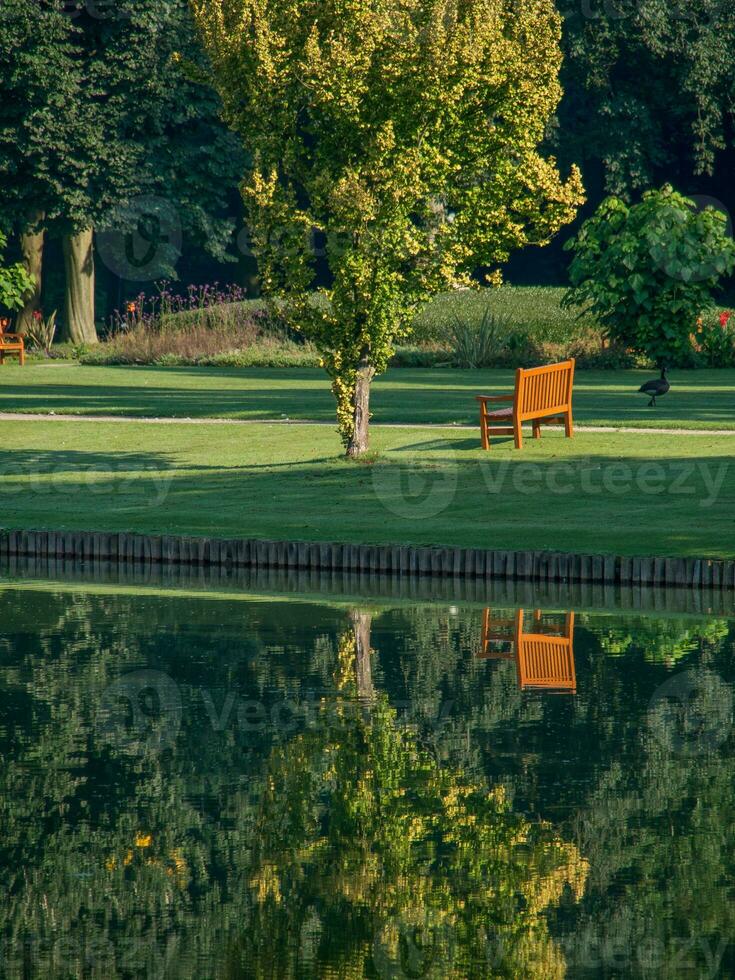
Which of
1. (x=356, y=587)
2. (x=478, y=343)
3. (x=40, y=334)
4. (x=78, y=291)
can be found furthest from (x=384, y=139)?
(x=78, y=291)

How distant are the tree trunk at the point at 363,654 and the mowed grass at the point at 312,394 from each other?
1103 cm

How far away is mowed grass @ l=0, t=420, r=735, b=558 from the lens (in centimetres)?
1619

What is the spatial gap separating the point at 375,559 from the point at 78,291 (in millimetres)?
35027

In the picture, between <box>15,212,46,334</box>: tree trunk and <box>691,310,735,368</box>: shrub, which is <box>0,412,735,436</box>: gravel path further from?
<box>15,212,46,334</box>: tree trunk

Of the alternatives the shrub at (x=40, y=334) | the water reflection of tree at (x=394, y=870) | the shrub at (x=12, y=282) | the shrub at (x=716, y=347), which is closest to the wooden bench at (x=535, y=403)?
the water reflection of tree at (x=394, y=870)

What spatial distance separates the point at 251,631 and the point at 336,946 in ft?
20.6

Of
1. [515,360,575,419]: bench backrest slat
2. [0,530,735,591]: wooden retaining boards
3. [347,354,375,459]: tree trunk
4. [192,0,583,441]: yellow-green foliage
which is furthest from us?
[515,360,575,419]: bench backrest slat

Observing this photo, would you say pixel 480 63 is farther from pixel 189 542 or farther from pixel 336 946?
pixel 336 946

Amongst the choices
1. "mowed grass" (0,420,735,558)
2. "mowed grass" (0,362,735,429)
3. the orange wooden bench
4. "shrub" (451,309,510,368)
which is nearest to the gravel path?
"mowed grass" (0,362,735,429)

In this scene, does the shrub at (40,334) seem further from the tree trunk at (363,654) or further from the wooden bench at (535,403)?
the tree trunk at (363,654)

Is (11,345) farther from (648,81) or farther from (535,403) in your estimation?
(648,81)

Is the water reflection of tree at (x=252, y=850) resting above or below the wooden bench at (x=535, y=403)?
below

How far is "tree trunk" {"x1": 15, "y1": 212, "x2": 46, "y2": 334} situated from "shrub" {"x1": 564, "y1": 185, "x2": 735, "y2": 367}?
2062cm

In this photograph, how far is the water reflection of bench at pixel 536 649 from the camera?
10625 millimetres
